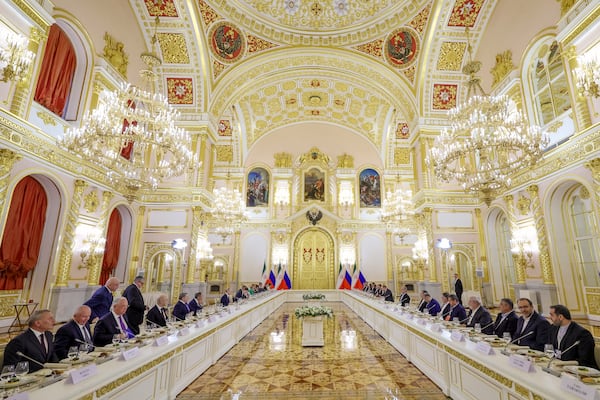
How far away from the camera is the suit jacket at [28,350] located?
2889 millimetres

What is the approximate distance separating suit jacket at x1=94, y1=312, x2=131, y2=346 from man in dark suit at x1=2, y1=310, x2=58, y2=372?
2.43 feet

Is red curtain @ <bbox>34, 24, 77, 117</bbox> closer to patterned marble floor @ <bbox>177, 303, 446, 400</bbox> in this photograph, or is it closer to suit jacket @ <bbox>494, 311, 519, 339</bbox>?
patterned marble floor @ <bbox>177, 303, 446, 400</bbox>

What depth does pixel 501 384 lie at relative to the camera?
2.88 m

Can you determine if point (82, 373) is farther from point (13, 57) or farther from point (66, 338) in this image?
point (13, 57)

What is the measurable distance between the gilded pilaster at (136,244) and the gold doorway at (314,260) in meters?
9.99

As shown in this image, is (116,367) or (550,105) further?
(550,105)

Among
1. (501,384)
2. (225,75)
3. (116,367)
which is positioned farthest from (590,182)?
(225,75)

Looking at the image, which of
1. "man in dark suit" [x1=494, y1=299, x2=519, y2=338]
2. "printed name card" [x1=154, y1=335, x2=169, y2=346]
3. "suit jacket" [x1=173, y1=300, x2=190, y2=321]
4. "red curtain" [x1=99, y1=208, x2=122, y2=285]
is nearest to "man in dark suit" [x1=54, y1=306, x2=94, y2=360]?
"printed name card" [x1=154, y1=335, x2=169, y2=346]

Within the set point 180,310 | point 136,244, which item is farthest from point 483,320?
point 136,244

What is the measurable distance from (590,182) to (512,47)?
225 inches

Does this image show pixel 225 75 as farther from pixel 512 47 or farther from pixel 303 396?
pixel 303 396

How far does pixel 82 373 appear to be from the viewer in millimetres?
2529

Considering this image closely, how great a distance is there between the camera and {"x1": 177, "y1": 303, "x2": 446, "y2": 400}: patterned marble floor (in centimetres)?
420

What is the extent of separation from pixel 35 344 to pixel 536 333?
5.91 m
